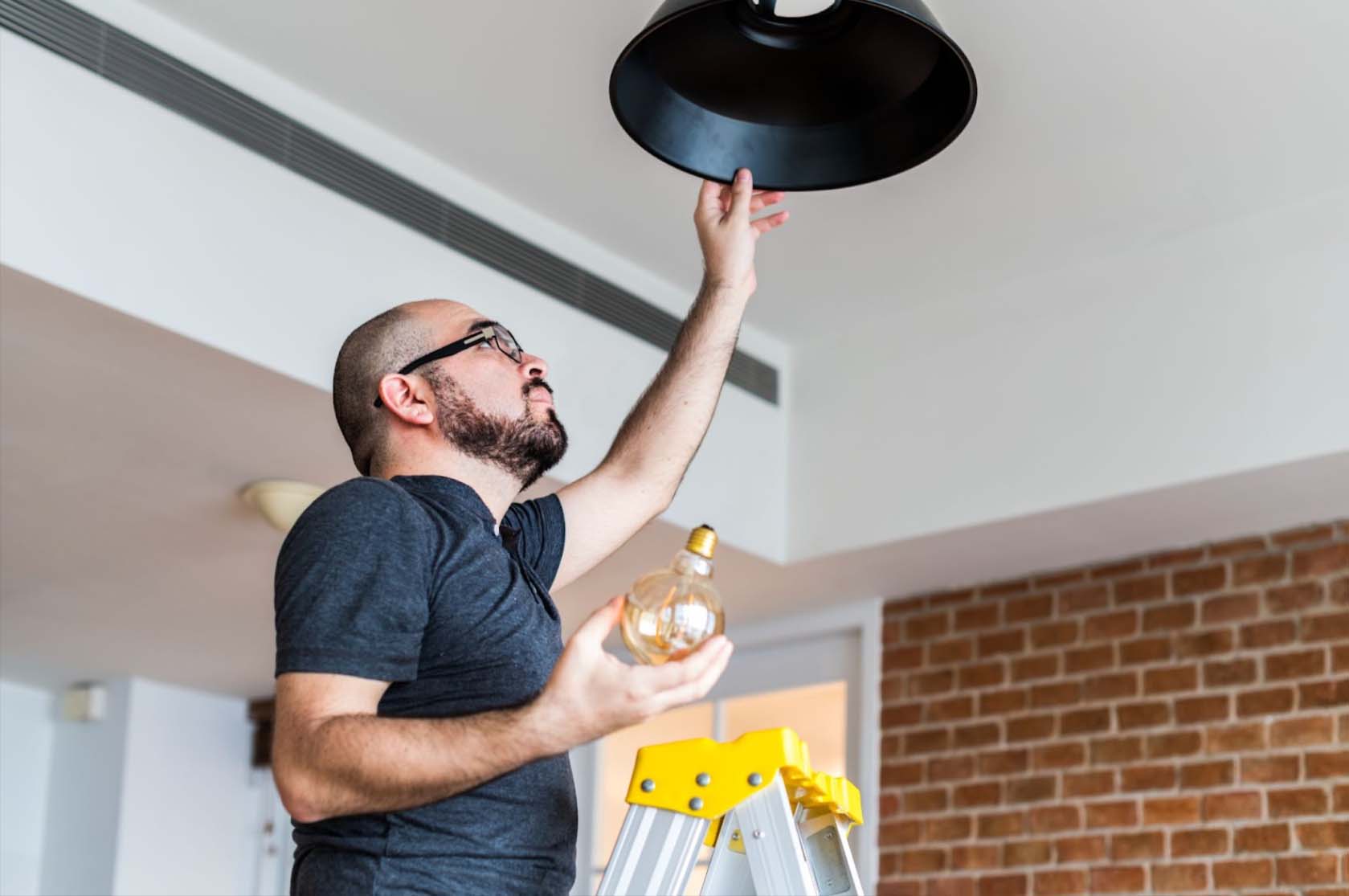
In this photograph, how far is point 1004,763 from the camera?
383cm

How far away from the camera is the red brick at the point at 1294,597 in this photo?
3.44 metres

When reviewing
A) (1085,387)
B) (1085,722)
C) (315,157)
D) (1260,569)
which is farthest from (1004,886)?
(315,157)

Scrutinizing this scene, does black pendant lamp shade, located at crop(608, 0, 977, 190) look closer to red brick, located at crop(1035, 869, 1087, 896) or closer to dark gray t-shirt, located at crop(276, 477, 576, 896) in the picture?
dark gray t-shirt, located at crop(276, 477, 576, 896)

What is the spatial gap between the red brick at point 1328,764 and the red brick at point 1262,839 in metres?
0.13

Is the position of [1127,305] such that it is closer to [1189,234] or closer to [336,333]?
[1189,234]

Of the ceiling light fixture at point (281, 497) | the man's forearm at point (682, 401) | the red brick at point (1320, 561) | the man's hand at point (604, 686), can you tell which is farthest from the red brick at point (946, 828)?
the man's hand at point (604, 686)

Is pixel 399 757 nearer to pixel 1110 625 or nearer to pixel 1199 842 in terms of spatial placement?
pixel 1199 842

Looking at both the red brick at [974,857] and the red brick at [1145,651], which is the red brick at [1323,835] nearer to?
the red brick at [1145,651]

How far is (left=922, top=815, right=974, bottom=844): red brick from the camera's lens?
385 cm

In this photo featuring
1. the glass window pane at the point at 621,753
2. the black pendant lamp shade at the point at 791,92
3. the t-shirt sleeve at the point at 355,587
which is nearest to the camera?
the t-shirt sleeve at the point at 355,587

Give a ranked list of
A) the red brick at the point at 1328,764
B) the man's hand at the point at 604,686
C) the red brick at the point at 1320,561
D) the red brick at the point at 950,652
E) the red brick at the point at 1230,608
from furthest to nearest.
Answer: the red brick at the point at 950,652 → the red brick at the point at 1230,608 → the red brick at the point at 1320,561 → the red brick at the point at 1328,764 → the man's hand at the point at 604,686

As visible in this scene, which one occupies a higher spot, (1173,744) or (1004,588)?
(1004,588)

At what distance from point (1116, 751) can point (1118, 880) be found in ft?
0.92

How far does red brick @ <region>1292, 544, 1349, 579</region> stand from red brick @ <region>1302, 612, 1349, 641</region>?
0.09 m
